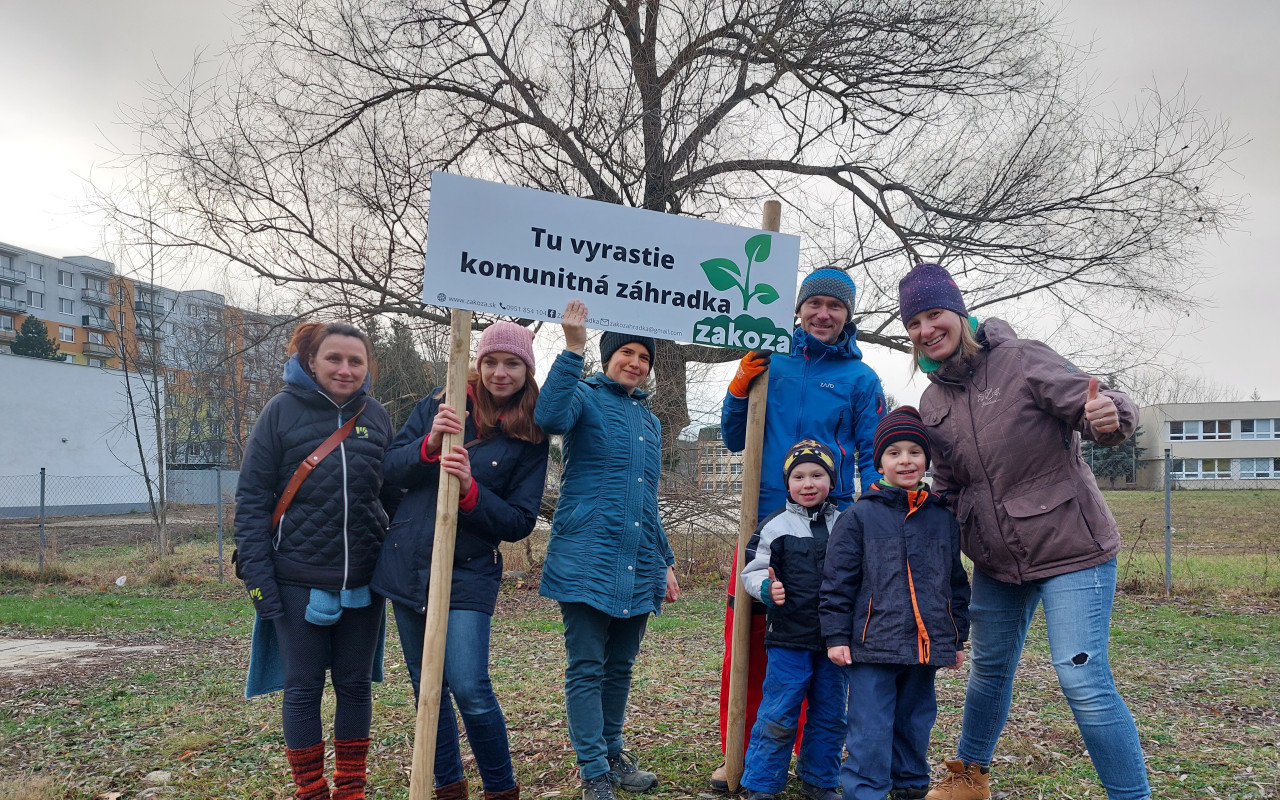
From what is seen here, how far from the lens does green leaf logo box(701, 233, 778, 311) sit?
12.2ft

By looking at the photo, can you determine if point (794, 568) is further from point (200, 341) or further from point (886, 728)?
point (200, 341)

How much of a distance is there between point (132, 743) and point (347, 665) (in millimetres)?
2375

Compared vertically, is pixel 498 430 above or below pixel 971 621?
above

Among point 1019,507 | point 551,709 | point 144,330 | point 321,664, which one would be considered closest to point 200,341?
point 144,330

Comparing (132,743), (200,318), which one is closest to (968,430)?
(132,743)

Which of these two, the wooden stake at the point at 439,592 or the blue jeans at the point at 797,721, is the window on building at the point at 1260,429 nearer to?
the blue jeans at the point at 797,721

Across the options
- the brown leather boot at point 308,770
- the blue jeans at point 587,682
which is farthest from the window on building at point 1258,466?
the brown leather boot at point 308,770

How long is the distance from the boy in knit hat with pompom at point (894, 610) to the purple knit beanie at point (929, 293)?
413mm

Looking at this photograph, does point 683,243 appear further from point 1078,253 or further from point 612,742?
point 1078,253

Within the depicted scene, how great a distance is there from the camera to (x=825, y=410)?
12.1ft

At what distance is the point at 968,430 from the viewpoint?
316 cm

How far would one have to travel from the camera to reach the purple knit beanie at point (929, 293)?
3.23m

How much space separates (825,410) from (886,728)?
135cm

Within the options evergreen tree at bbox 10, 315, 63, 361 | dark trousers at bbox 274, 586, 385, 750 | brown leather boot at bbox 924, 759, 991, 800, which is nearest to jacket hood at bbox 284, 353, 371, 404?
dark trousers at bbox 274, 586, 385, 750
